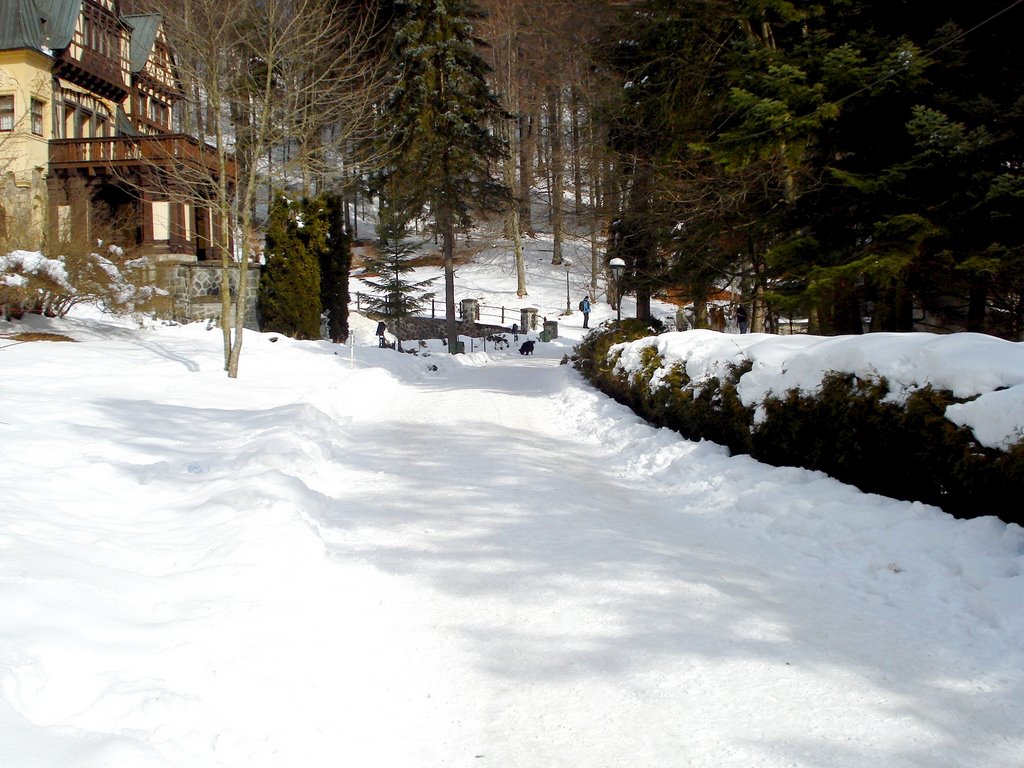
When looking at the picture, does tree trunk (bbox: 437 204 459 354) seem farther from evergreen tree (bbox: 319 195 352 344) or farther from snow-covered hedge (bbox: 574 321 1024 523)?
snow-covered hedge (bbox: 574 321 1024 523)

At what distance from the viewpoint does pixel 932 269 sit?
11.6 m

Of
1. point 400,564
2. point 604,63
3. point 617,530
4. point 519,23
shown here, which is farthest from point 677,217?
point 519,23

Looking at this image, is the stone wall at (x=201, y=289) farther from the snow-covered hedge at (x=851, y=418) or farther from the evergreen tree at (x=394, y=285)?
the snow-covered hedge at (x=851, y=418)

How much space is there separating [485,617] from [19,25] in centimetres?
3085

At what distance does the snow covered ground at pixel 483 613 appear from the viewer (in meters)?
2.78

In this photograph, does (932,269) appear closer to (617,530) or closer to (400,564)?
(617,530)

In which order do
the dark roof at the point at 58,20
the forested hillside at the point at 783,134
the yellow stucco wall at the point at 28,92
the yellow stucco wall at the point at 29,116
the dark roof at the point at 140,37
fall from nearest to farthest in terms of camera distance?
the forested hillside at the point at 783,134 → the yellow stucco wall at the point at 29,116 → the yellow stucco wall at the point at 28,92 → the dark roof at the point at 58,20 → the dark roof at the point at 140,37

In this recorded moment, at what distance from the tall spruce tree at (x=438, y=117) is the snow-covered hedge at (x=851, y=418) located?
717 inches

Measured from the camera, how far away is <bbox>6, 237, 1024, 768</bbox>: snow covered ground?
9.12ft

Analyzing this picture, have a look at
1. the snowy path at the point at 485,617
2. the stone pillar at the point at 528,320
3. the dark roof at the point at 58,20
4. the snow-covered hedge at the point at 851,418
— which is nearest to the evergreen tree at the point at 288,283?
the dark roof at the point at 58,20

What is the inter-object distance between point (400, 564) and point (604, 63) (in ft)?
55.3

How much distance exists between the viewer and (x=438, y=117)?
25641 millimetres

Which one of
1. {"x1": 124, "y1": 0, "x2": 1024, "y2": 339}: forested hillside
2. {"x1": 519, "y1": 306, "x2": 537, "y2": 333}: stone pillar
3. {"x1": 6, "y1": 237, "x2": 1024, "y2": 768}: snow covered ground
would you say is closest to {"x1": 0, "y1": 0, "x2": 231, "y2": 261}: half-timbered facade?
{"x1": 124, "y1": 0, "x2": 1024, "y2": 339}: forested hillside

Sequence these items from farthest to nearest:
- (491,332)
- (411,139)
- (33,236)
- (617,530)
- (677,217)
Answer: (491,332) < (411,139) < (677,217) < (33,236) < (617,530)
